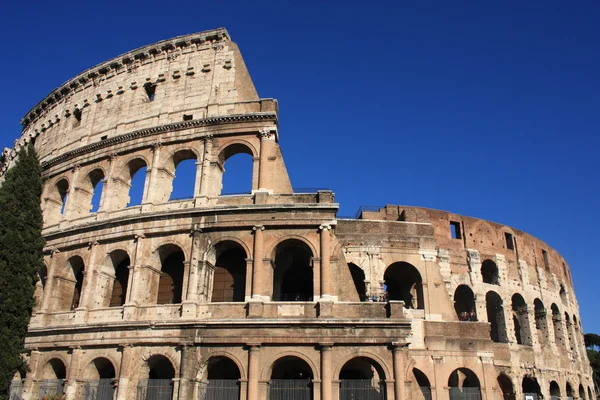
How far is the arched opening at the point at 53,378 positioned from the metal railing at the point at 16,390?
33.2 inches

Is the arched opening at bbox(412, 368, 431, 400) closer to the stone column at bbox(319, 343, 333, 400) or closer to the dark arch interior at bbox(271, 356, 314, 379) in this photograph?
the dark arch interior at bbox(271, 356, 314, 379)

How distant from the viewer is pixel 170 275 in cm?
1917

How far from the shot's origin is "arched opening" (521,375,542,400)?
2481 centimetres

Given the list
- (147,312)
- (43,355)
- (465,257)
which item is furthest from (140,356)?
(465,257)

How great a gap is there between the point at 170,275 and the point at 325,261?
20.6ft

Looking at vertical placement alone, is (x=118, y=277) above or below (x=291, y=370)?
above

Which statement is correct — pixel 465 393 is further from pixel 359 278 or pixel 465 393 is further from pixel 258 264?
pixel 258 264

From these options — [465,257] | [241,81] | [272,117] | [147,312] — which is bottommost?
[147,312]

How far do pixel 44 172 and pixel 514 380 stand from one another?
24.1 metres

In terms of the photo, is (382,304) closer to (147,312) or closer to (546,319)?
(147,312)

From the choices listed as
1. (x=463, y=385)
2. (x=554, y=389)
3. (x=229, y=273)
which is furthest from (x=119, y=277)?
(x=554, y=389)

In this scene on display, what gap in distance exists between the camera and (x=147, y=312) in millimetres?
17453

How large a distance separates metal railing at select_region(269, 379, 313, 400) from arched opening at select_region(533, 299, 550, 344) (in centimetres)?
1724

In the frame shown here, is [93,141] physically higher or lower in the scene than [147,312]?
higher
